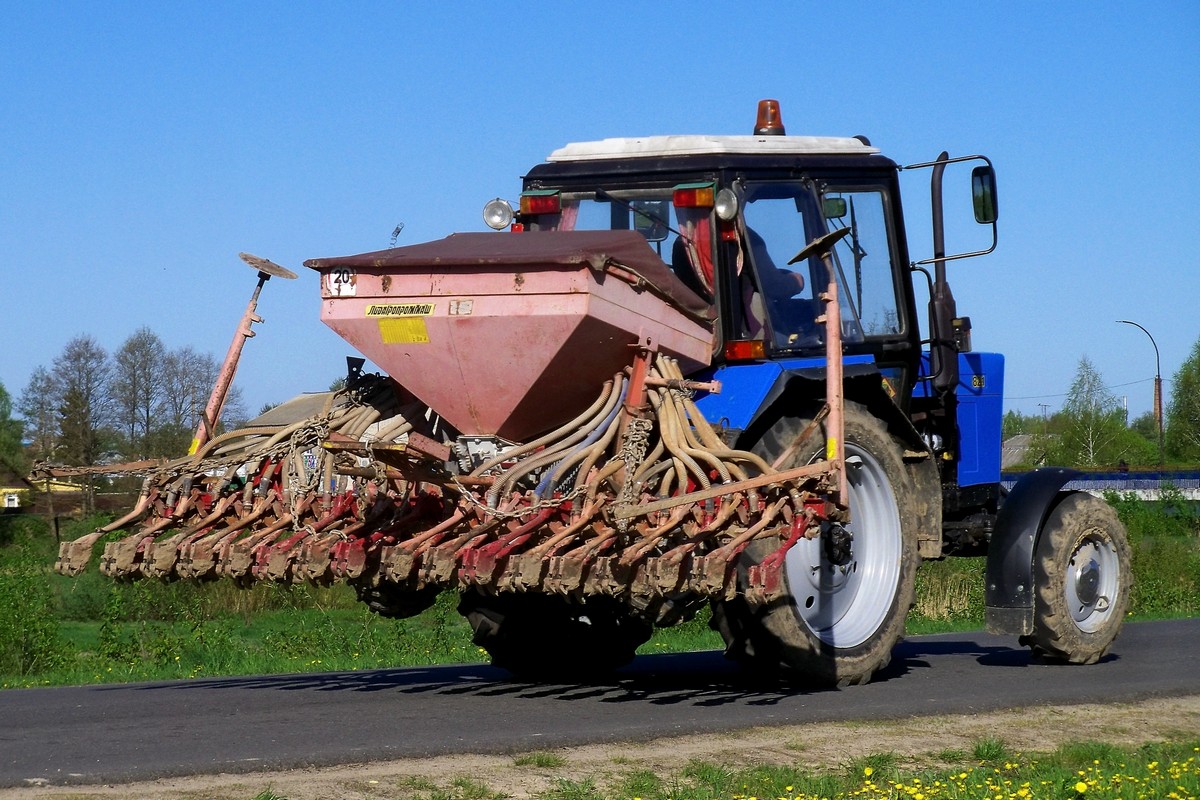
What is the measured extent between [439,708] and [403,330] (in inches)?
77.7

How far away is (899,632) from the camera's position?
8641 mm

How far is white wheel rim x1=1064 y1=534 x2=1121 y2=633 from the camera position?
31.8 ft

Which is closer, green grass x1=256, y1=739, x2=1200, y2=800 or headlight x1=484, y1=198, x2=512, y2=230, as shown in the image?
green grass x1=256, y1=739, x2=1200, y2=800

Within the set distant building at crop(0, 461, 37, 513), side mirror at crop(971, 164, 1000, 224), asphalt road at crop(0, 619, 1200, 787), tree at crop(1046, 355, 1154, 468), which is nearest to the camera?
asphalt road at crop(0, 619, 1200, 787)

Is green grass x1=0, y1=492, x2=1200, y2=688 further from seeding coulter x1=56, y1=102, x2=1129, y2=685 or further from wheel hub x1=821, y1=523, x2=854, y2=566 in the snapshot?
wheel hub x1=821, y1=523, x2=854, y2=566

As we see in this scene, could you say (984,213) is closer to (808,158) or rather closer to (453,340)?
(808,158)

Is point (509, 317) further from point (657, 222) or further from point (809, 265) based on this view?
point (809, 265)

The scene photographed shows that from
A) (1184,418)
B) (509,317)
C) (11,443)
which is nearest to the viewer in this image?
(509,317)

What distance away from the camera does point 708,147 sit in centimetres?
885

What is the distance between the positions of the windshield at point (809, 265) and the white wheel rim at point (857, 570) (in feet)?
3.00

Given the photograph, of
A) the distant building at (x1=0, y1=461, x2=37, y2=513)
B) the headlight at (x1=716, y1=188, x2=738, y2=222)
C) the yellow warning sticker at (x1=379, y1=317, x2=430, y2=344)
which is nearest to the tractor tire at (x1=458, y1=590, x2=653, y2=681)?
the yellow warning sticker at (x1=379, y1=317, x2=430, y2=344)

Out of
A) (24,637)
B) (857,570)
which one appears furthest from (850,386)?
(24,637)

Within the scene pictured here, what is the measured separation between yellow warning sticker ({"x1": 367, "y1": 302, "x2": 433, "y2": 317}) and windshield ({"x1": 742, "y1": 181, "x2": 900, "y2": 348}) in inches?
77.8

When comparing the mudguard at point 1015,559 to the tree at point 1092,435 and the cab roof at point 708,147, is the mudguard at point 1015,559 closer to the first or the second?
the cab roof at point 708,147
